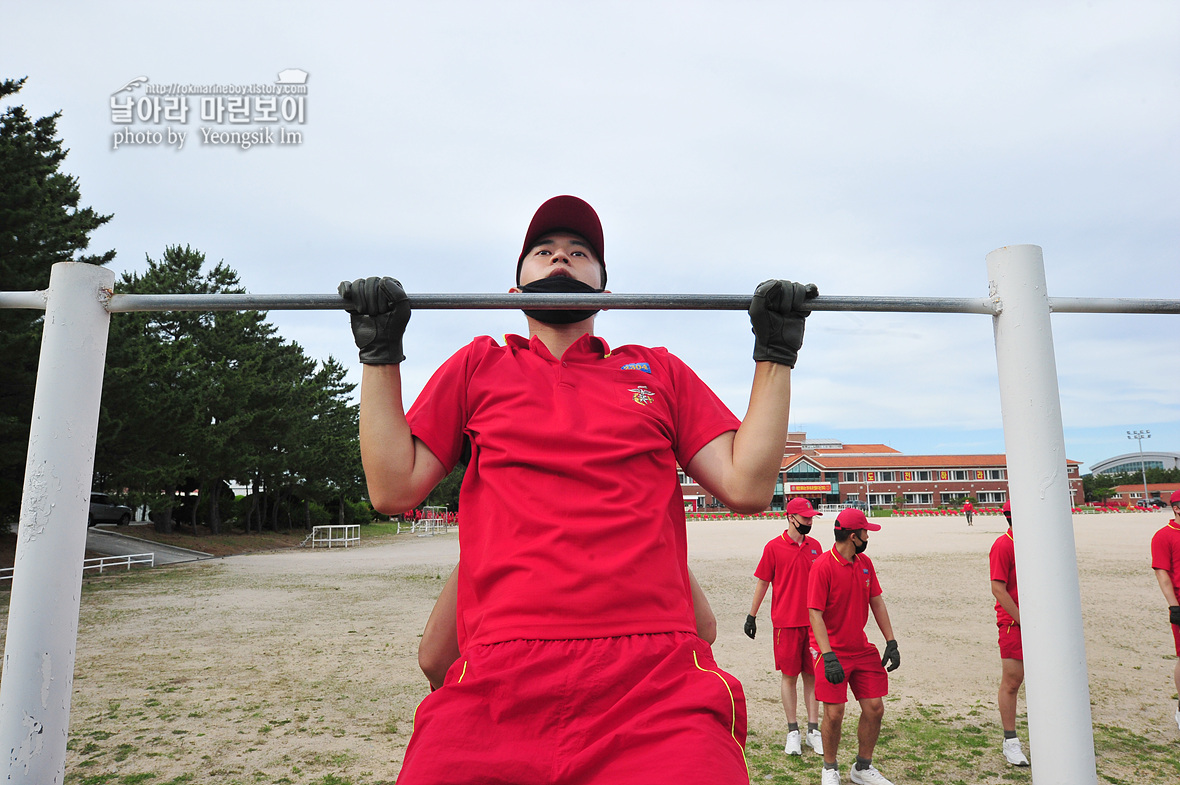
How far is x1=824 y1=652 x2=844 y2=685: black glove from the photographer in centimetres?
455

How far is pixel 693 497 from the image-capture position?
7769 centimetres

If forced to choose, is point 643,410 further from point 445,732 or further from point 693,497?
point 693,497

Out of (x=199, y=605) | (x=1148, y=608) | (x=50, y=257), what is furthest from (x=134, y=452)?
(x=1148, y=608)

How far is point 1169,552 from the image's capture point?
5605mm

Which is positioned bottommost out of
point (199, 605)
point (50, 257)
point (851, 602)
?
point (199, 605)

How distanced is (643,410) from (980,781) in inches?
185

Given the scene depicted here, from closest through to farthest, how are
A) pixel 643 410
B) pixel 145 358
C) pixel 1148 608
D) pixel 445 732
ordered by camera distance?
pixel 445 732, pixel 643 410, pixel 1148 608, pixel 145 358

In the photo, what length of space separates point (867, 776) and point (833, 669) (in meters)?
0.75

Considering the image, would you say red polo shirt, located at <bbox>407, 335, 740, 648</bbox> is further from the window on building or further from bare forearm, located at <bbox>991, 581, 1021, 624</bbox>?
the window on building

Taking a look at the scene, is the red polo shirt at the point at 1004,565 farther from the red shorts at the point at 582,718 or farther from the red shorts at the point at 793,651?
the red shorts at the point at 582,718

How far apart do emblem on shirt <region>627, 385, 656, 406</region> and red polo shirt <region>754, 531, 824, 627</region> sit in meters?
4.43

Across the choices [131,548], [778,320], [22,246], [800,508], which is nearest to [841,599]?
[800,508]

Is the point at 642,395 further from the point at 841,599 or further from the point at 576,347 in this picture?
the point at 841,599

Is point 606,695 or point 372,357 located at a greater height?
point 372,357
